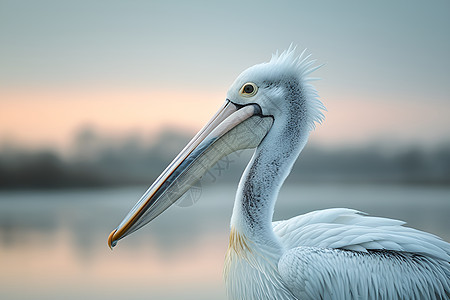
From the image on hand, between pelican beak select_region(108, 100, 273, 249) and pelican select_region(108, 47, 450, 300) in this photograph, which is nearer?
pelican select_region(108, 47, 450, 300)

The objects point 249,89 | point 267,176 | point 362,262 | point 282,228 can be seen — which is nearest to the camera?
point 362,262

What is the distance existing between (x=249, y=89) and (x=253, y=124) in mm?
225

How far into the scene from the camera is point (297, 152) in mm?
3363

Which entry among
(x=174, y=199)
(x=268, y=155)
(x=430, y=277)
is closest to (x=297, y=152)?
(x=268, y=155)

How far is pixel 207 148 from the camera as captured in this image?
11.2 ft

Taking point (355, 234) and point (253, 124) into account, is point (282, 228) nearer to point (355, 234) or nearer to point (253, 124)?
point (355, 234)

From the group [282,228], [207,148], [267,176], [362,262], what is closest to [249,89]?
[207,148]

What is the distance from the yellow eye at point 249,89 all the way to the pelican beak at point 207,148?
0.08 meters

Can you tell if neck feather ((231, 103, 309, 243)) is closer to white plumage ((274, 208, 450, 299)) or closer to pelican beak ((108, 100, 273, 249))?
pelican beak ((108, 100, 273, 249))

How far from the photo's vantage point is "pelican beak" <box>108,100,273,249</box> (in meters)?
3.35

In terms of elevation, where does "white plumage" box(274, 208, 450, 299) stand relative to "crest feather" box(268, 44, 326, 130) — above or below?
below

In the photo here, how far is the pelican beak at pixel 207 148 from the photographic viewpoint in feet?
11.0

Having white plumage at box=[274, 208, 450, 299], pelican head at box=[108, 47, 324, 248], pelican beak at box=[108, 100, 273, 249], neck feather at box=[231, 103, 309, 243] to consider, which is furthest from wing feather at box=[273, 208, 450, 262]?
pelican beak at box=[108, 100, 273, 249]

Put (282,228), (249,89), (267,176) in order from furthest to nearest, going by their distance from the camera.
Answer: (282,228), (249,89), (267,176)
